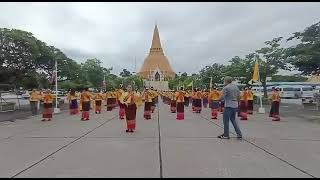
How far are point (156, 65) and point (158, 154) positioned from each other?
444 feet

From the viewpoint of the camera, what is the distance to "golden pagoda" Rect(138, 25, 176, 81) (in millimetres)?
142125

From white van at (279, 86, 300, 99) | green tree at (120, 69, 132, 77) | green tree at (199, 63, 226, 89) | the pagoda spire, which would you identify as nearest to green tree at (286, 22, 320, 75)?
green tree at (199, 63, 226, 89)

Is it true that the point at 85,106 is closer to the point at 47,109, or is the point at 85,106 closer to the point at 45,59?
the point at 47,109

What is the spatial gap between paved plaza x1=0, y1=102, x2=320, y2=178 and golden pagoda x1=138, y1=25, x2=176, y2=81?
127500mm

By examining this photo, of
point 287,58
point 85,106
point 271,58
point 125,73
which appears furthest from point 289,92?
point 125,73

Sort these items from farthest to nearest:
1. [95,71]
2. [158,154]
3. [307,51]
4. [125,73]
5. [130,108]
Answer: [125,73] < [95,71] < [307,51] < [130,108] < [158,154]

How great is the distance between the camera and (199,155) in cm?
971

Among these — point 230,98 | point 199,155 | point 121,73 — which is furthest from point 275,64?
point 121,73

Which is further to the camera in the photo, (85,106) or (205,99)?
(205,99)

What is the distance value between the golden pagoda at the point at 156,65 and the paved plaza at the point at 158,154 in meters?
127

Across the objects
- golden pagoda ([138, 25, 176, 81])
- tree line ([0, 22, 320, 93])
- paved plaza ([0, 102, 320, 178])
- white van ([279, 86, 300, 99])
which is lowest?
paved plaza ([0, 102, 320, 178])

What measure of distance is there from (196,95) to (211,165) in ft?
67.8

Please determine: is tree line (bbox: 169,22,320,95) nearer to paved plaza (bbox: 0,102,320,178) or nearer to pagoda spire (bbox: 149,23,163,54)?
paved plaza (bbox: 0,102,320,178)

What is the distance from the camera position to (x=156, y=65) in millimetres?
144750
